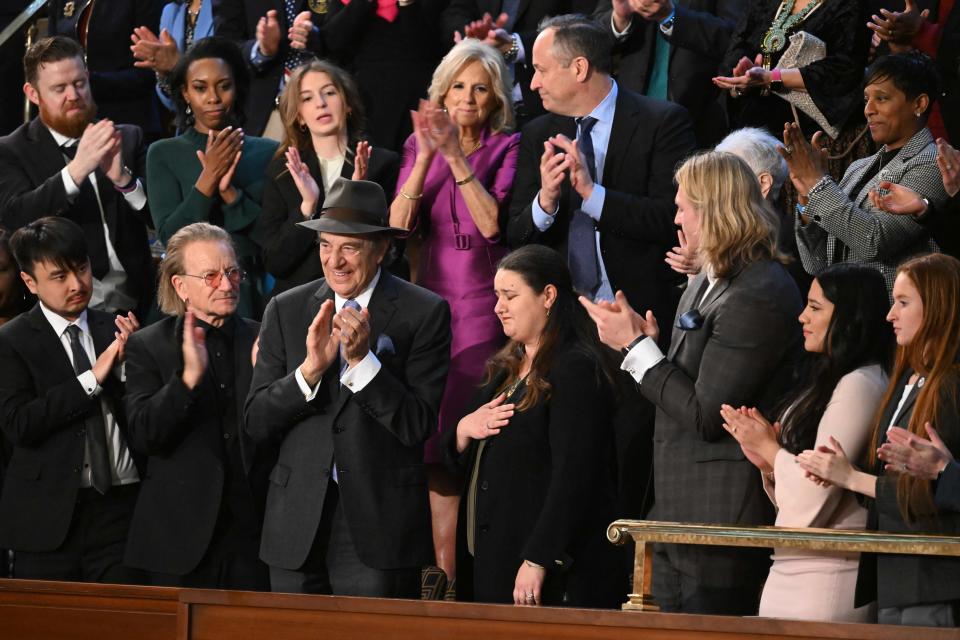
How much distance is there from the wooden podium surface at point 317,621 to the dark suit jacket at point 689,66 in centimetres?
286

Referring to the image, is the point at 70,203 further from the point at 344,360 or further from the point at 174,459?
the point at 344,360

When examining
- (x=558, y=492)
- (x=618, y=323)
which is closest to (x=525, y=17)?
(x=618, y=323)

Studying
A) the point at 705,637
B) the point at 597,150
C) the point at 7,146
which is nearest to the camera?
the point at 705,637

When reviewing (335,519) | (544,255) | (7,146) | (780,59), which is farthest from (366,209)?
(7,146)

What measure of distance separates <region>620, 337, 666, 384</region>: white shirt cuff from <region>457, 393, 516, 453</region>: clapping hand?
0.44 metres

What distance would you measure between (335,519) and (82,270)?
1.43 m

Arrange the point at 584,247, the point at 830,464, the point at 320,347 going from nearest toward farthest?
the point at 830,464 < the point at 320,347 < the point at 584,247

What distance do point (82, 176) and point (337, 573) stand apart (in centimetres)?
208

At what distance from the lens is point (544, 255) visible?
14.8 feet

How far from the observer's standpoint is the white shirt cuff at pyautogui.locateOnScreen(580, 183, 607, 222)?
15.8 feet

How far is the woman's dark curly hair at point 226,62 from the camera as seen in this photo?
5941 mm

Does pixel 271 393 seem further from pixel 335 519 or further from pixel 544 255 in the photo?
pixel 544 255

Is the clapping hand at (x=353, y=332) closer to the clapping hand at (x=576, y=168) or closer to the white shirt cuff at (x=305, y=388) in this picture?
the white shirt cuff at (x=305, y=388)

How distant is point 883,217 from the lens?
14.7 ft
